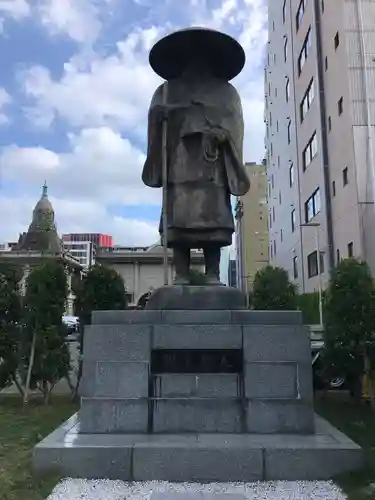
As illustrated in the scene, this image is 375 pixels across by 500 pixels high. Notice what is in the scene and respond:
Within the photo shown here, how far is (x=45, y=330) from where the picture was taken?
871cm

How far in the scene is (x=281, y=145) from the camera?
34250mm

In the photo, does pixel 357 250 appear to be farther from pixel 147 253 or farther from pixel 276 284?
pixel 147 253

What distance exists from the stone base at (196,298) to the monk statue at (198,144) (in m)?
0.34

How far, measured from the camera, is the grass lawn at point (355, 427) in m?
4.02

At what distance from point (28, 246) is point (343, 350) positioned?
57540 millimetres

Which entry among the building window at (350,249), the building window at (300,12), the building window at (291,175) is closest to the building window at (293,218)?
the building window at (291,175)

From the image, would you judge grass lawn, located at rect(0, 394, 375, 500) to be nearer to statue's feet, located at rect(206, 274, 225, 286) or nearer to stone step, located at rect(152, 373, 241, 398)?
stone step, located at rect(152, 373, 241, 398)

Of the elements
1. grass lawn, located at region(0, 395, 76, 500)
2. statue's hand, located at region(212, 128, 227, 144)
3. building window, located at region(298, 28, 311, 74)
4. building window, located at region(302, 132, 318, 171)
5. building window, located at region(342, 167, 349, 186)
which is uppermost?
building window, located at region(298, 28, 311, 74)

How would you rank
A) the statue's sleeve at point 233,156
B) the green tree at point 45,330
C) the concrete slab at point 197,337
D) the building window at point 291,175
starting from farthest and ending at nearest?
the building window at point 291,175 < the green tree at point 45,330 < the statue's sleeve at point 233,156 < the concrete slab at point 197,337

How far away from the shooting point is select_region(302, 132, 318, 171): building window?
2502cm

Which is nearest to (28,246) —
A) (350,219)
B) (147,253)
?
(147,253)

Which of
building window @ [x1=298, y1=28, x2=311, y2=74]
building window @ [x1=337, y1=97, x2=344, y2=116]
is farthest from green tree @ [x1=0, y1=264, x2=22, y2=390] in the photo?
building window @ [x1=298, y1=28, x2=311, y2=74]

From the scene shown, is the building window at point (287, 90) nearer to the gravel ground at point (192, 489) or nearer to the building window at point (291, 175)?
the building window at point (291, 175)

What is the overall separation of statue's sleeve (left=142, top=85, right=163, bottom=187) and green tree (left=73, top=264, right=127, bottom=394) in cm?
334
